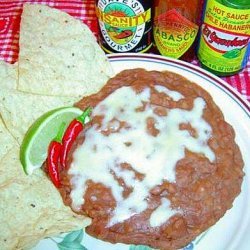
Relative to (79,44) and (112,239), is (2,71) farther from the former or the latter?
(112,239)

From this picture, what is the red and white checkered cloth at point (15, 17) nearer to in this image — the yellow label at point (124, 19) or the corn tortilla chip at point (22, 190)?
the yellow label at point (124, 19)

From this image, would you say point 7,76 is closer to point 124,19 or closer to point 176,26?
point 124,19

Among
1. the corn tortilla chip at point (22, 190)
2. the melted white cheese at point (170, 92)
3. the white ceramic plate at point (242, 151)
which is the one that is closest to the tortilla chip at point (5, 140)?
the corn tortilla chip at point (22, 190)

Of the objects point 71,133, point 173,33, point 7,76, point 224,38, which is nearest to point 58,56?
point 7,76

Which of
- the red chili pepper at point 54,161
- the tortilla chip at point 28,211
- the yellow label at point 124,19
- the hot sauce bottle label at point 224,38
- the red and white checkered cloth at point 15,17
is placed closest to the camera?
the tortilla chip at point 28,211

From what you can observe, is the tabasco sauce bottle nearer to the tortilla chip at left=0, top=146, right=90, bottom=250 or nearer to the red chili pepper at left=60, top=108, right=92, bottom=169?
the red chili pepper at left=60, top=108, right=92, bottom=169
